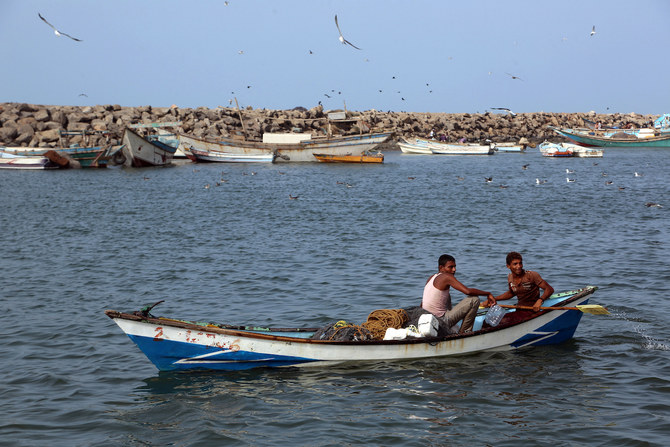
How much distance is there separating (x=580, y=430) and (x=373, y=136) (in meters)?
53.5

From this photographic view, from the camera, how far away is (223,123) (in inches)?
2881

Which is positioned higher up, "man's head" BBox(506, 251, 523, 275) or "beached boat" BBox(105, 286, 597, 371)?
"man's head" BBox(506, 251, 523, 275)

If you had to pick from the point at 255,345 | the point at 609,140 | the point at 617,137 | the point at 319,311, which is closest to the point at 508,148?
the point at 609,140

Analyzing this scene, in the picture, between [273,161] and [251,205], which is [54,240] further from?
[273,161]

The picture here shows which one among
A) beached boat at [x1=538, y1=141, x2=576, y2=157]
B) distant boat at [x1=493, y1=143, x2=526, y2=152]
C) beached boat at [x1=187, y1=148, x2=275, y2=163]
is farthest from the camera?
distant boat at [x1=493, y1=143, x2=526, y2=152]

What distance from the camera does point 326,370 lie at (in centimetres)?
1021

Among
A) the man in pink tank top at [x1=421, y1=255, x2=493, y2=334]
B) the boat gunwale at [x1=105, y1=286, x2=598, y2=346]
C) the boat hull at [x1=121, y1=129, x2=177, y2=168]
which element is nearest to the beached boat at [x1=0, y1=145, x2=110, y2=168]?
the boat hull at [x1=121, y1=129, x2=177, y2=168]

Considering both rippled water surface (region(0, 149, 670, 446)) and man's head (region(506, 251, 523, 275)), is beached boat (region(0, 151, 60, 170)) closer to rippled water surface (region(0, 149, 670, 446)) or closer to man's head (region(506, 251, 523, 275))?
rippled water surface (region(0, 149, 670, 446))

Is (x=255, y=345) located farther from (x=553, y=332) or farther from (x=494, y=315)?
(x=553, y=332)

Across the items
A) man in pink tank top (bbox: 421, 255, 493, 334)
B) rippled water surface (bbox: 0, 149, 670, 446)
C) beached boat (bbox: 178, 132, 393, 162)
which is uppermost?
beached boat (bbox: 178, 132, 393, 162)

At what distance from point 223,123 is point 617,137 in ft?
171

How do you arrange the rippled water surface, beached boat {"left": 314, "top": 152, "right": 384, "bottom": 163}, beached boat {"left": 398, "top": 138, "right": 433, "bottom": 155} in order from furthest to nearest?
beached boat {"left": 398, "top": 138, "right": 433, "bottom": 155}, beached boat {"left": 314, "top": 152, "right": 384, "bottom": 163}, the rippled water surface

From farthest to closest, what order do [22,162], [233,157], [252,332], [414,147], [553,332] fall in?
[414,147], [233,157], [22,162], [553,332], [252,332]

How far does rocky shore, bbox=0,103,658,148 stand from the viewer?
63781 mm
